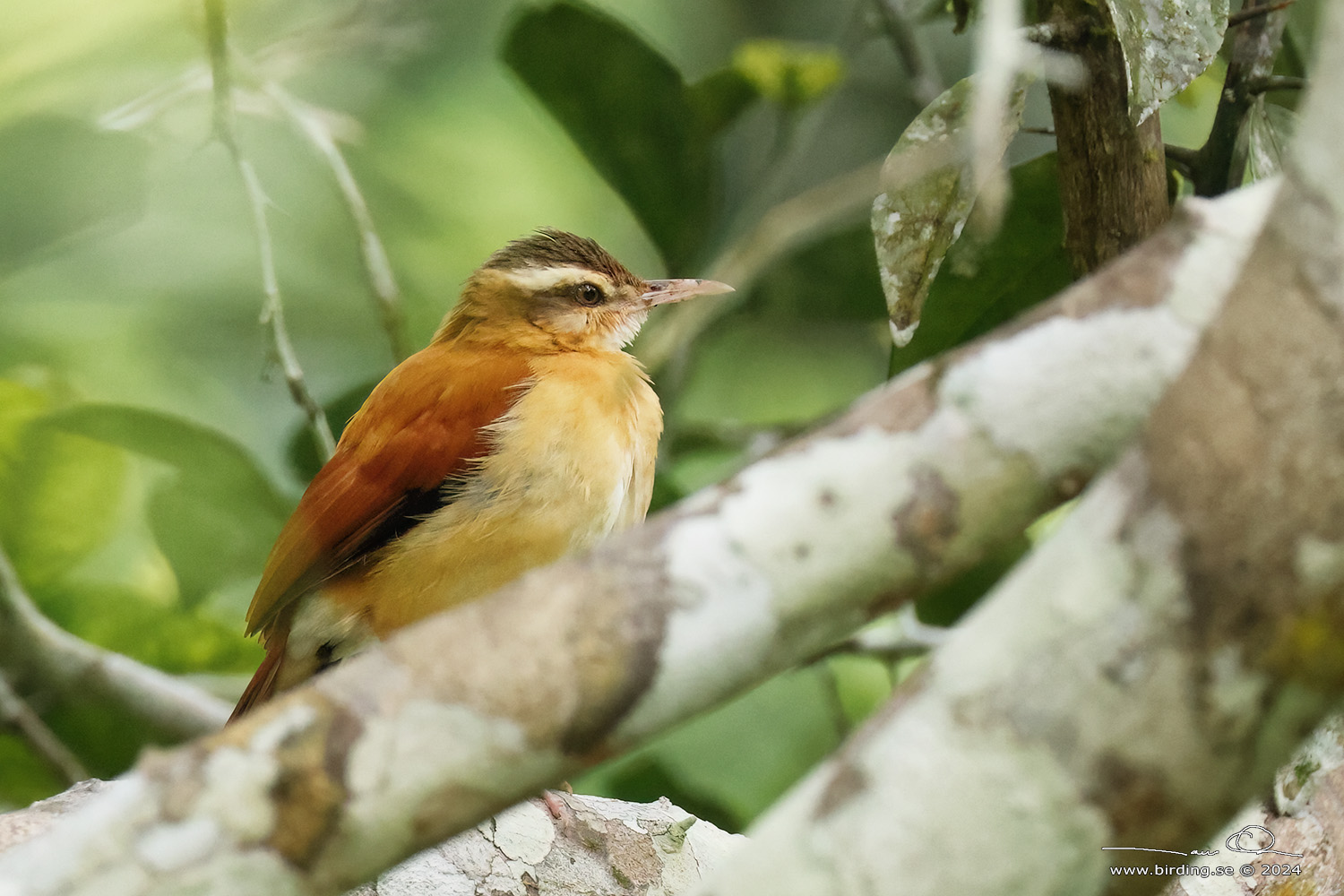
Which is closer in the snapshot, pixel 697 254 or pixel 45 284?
pixel 697 254

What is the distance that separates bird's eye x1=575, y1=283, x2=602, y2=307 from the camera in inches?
120

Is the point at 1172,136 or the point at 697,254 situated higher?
the point at 697,254

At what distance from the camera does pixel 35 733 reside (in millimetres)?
3002

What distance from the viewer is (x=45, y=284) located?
226 inches

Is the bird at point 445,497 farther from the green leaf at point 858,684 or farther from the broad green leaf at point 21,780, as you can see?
the green leaf at point 858,684

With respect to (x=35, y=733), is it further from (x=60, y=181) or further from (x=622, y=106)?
(x=60, y=181)

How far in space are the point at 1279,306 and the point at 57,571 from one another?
3.24 metres

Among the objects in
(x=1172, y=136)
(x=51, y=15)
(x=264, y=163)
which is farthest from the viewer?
(x=264, y=163)

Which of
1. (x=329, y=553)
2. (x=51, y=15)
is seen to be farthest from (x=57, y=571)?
(x=51, y=15)

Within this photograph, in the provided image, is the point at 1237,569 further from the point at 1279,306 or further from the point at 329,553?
the point at 329,553

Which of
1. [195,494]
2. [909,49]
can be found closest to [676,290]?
[909,49]

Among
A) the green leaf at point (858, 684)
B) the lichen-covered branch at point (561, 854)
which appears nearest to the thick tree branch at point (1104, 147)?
the lichen-covered branch at point (561, 854)

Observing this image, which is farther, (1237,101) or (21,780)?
(21,780)

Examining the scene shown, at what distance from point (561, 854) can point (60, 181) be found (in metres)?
3.57
